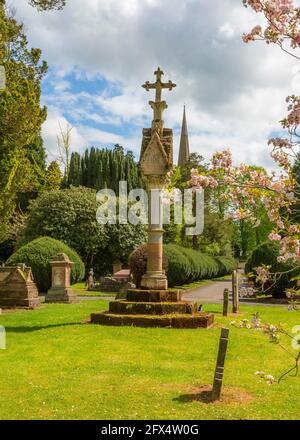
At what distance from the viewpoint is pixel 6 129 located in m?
15.9

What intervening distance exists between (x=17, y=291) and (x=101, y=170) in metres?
27.2

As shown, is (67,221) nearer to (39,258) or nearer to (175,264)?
(39,258)

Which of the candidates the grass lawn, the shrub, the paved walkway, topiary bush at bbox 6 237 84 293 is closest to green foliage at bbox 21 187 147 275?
topiary bush at bbox 6 237 84 293

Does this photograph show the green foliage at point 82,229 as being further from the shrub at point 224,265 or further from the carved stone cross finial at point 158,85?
the carved stone cross finial at point 158,85

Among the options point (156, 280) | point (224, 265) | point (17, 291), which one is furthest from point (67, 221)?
point (224, 265)

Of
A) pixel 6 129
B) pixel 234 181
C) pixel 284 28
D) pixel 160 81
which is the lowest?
pixel 234 181

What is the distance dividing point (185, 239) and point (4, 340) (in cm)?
3419

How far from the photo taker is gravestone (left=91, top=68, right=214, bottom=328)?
12586 mm

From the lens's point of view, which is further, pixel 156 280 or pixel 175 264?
pixel 175 264

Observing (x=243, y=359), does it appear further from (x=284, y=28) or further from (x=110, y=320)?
(x=284, y=28)

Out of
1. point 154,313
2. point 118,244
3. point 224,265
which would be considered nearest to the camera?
point 154,313

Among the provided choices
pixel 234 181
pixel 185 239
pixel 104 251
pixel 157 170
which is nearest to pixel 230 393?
pixel 234 181

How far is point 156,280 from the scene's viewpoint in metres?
14.0

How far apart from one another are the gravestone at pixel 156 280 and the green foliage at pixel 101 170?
29.0 m
